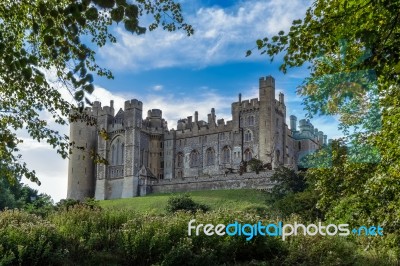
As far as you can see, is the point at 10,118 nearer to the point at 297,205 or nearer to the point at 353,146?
the point at 353,146

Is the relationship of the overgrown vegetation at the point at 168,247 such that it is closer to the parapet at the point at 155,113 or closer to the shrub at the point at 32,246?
the shrub at the point at 32,246

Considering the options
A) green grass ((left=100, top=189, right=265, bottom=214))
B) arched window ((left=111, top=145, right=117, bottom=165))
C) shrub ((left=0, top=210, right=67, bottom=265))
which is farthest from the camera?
arched window ((left=111, top=145, right=117, bottom=165))

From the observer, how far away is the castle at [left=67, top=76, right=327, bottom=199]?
58188 mm

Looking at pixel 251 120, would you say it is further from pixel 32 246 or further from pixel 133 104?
pixel 32 246

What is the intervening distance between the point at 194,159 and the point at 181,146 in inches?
115

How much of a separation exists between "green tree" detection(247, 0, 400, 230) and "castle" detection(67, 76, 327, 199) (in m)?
43.1

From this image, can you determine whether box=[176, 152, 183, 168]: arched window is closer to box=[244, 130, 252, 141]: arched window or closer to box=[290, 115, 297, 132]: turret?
box=[244, 130, 252, 141]: arched window

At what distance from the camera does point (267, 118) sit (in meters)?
57.9

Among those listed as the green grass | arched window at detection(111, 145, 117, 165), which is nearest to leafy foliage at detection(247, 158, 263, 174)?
the green grass

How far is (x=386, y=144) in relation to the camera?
8266 mm

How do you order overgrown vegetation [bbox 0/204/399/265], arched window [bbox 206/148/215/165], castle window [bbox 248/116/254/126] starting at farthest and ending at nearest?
arched window [bbox 206/148/215/165]
castle window [bbox 248/116/254/126]
overgrown vegetation [bbox 0/204/399/265]

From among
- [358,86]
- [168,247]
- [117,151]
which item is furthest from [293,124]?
[358,86]

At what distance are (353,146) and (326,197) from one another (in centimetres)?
170

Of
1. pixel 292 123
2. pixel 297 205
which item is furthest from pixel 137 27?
pixel 292 123
